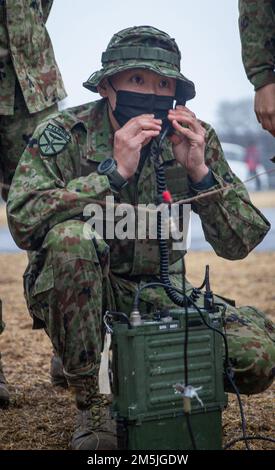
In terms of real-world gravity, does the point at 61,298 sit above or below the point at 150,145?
below

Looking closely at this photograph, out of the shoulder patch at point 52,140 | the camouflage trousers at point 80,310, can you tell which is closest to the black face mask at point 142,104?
the shoulder patch at point 52,140

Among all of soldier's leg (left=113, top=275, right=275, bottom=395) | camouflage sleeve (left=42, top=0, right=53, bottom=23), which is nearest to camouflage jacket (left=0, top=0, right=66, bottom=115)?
camouflage sleeve (left=42, top=0, right=53, bottom=23)

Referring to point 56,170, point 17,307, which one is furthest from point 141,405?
point 17,307

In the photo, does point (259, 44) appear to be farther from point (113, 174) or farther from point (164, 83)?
point (113, 174)

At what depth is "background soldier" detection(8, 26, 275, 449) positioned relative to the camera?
3717mm

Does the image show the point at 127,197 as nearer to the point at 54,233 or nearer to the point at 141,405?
the point at 54,233

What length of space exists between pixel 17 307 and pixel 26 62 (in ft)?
11.1

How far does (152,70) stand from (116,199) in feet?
2.01

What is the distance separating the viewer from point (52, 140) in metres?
4.02

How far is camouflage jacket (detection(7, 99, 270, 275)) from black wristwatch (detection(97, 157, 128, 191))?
46 millimetres

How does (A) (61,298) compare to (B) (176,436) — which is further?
(A) (61,298)

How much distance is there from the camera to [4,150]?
16.2 ft

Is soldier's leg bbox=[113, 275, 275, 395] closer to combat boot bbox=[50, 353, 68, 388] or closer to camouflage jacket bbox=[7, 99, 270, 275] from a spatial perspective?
camouflage jacket bbox=[7, 99, 270, 275]

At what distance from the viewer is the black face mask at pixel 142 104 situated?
13.2ft
